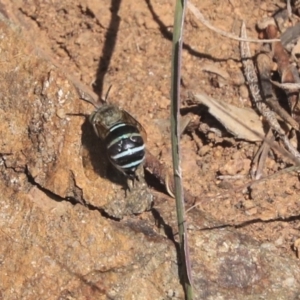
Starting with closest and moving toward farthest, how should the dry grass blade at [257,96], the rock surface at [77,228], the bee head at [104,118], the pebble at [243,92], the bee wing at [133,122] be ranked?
the rock surface at [77,228]
the bee head at [104,118]
the bee wing at [133,122]
the dry grass blade at [257,96]
the pebble at [243,92]

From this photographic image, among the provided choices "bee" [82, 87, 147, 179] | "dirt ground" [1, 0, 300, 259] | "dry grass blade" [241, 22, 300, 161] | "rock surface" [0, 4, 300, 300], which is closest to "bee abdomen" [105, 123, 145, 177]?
"bee" [82, 87, 147, 179]

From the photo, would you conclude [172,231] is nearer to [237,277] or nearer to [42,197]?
[237,277]

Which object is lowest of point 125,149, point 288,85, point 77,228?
point 77,228

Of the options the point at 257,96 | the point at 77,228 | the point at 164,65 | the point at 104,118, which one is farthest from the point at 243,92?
the point at 77,228

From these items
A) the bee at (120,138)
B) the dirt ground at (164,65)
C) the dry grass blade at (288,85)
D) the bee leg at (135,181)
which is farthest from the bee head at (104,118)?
the dry grass blade at (288,85)

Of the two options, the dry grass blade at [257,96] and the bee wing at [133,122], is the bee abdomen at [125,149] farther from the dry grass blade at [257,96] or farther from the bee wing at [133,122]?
the dry grass blade at [257,96]

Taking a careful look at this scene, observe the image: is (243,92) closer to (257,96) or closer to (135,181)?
(257,96)

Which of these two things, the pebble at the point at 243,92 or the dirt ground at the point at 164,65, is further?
the pebble at the point at 243,92

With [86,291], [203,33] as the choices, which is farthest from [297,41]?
[86,291]
